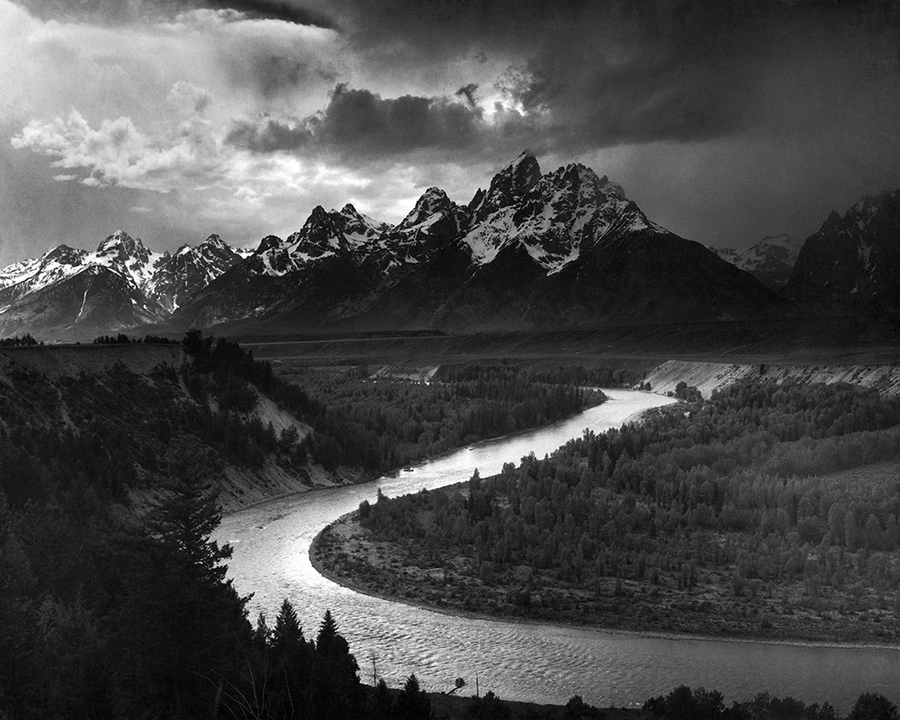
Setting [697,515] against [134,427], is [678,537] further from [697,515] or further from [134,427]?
[134,427]

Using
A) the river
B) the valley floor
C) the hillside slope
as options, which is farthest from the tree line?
the hillside slope

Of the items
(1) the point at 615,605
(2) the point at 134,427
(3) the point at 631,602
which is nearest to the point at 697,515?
(3) the point at 631,602

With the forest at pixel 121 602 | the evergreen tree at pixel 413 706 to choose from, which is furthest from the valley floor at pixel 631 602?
the evergreen tree at pixel 413 706

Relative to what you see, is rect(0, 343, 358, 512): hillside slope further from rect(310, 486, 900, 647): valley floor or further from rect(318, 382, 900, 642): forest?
rect(310, 486, 900, 647): valley floor

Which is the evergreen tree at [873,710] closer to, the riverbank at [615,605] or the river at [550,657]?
the river at [550,657]

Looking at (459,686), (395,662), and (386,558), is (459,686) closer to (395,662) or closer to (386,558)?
(395,662)

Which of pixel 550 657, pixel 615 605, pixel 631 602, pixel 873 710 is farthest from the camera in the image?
pixel 631 602

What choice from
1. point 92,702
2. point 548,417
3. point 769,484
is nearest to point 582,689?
point 92,702
